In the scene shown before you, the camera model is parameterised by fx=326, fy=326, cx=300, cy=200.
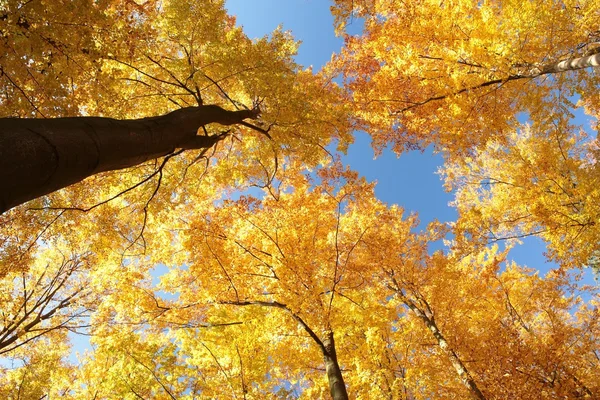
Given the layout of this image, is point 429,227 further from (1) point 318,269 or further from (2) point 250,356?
(2) point 250,356

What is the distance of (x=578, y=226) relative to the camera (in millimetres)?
5992

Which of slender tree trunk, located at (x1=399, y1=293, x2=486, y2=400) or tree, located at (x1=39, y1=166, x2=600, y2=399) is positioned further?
slender tree trunk, located at (x1=399, y1=293, x2=486, y2=400)

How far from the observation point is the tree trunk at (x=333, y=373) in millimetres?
5137

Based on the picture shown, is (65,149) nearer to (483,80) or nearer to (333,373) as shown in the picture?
(333,373)

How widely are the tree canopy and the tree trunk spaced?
0.9 inches

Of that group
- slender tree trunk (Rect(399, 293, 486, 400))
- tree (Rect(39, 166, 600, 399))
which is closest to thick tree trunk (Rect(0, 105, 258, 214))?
tree (Rect(39, 166, 600, 399))

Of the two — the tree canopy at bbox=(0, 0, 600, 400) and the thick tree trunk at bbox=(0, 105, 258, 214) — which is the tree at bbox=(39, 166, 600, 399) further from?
the thick tree trunk at bbox=(0, 105, 258, 214)

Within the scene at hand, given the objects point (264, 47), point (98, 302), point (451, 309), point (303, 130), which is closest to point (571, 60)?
point (303, 130)

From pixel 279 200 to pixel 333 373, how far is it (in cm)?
366

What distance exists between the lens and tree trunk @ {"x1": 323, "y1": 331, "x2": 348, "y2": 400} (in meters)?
5.14

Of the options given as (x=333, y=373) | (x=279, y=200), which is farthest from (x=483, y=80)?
(x=333, y=373)

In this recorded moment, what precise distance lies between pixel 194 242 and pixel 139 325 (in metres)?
1.92

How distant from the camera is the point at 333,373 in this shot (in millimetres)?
5473

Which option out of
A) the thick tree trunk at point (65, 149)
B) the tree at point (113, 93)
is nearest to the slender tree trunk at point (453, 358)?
the tree at point (113, 93)
